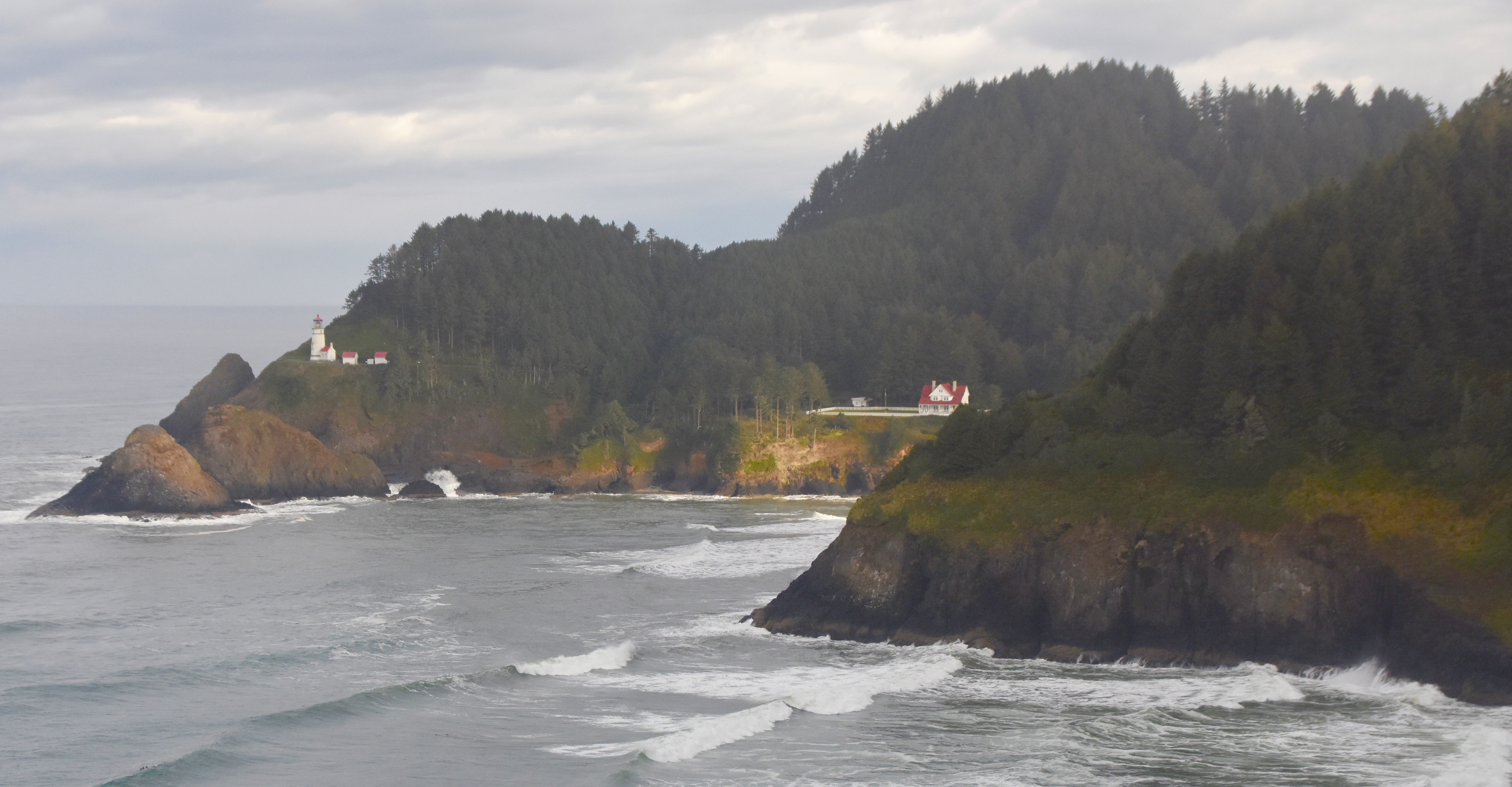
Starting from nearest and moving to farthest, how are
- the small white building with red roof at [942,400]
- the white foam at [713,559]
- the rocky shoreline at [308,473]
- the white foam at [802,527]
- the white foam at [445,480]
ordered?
1. the white foam at [713,559]
2. the white foam at [802,527]
3. the rocky shoreline at [308,473]
4. the white foam at [445,480]
5. the small white building with red roof at [942,400]

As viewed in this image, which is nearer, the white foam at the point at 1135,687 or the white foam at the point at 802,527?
the white foam at the point at 1135,687

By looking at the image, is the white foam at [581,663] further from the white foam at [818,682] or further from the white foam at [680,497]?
the white foam at [680,497]

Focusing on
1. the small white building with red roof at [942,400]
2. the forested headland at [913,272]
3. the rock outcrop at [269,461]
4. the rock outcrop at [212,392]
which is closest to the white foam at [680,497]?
the forested headland at [913,272]

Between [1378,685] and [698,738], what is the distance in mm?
16322

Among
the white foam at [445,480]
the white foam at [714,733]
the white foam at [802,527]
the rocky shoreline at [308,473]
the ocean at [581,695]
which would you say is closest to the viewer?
the ocean at [581,695]

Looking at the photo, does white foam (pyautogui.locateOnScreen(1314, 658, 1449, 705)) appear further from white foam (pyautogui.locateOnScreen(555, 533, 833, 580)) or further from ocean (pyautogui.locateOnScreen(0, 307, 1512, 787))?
white foam (pyautogui.locateOnScreen(555, 533, 833, 580))

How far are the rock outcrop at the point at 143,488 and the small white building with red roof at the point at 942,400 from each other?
42456mm

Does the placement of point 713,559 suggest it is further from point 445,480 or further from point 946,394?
point 946,394

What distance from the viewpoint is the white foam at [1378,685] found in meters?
30.8

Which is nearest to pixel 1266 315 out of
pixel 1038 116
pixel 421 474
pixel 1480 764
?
pixel 1480 764

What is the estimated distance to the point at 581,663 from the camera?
37625 mm

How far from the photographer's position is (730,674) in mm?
36062

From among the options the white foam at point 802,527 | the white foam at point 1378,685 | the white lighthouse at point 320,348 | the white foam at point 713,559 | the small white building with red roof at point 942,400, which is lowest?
the white foam at point 1378,685

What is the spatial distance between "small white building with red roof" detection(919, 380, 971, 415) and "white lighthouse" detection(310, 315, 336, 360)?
42.0m
